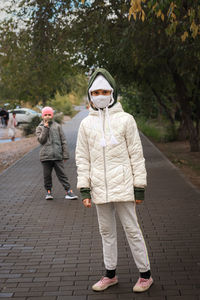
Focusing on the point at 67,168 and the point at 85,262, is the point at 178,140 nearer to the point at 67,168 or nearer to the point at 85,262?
the point at 67,168

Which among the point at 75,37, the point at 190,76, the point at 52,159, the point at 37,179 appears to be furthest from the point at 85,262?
the point at 190,76

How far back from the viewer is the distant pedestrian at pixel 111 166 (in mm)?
4086

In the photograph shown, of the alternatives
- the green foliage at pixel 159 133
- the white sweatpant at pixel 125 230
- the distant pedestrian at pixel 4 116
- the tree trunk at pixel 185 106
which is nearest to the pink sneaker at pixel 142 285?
the white sweatpant at pixel 125 230

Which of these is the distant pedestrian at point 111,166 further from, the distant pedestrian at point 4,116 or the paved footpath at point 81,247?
the distant pedestrian at point 4,116

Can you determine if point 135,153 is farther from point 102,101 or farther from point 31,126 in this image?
point 31,126

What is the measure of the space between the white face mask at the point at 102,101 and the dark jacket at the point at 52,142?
13.9ft

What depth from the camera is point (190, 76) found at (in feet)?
55.2

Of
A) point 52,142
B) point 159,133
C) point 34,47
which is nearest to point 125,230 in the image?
point 52,142

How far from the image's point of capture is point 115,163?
13.4 feet

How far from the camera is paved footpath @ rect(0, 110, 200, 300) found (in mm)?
4387

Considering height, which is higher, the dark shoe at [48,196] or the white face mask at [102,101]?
the white face mask at [102,101]

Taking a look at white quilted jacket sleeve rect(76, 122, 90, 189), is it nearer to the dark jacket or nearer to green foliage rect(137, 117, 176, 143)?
the dark jacket

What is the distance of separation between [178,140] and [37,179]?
12837mm

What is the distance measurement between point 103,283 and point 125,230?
22.5 inches
